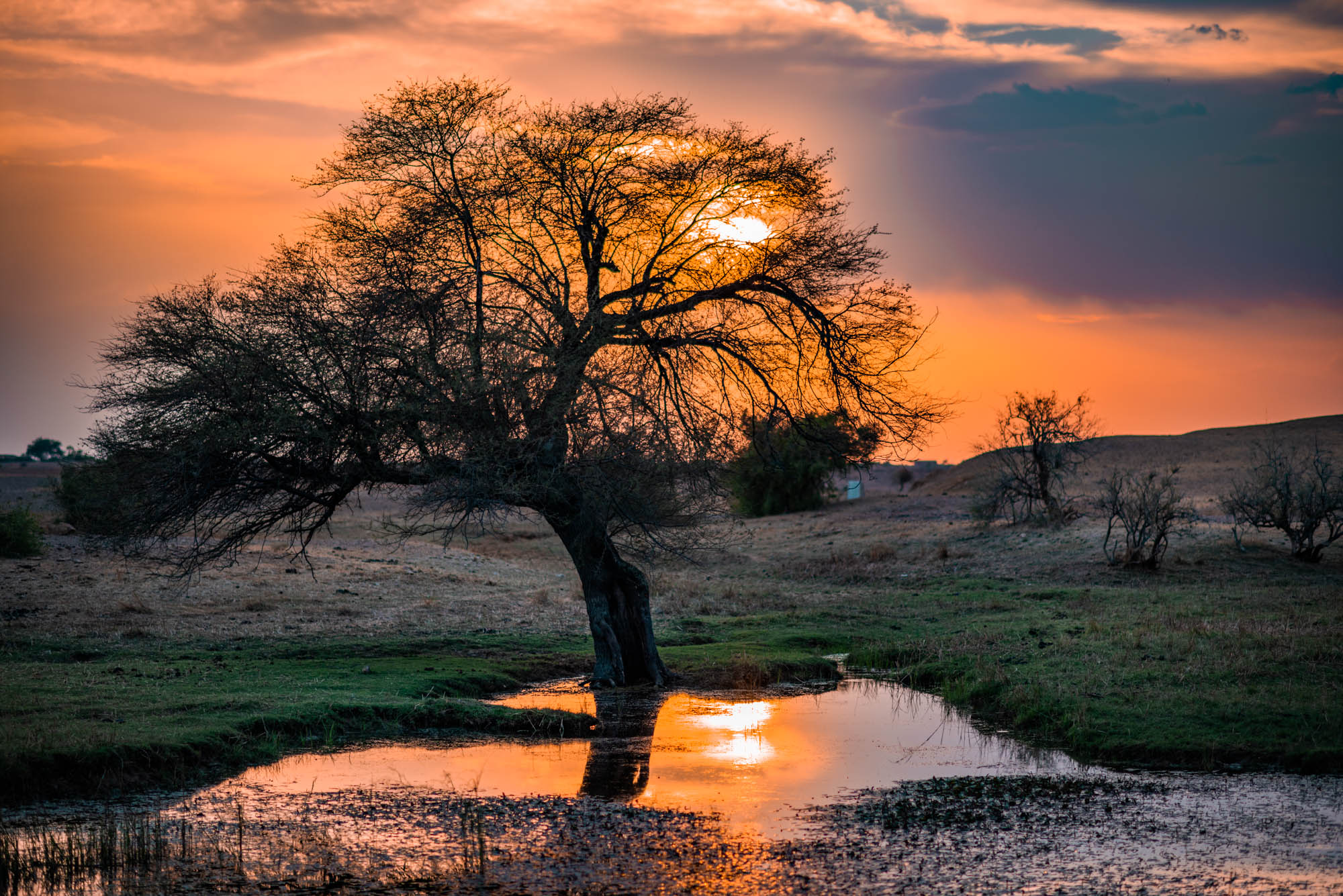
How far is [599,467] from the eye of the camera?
1791 cm

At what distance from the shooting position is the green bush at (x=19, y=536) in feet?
122

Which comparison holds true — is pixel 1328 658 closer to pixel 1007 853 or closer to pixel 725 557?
pixel 1007 853

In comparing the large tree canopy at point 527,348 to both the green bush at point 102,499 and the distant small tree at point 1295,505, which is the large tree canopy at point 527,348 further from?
the distant small tree at point 1295,505

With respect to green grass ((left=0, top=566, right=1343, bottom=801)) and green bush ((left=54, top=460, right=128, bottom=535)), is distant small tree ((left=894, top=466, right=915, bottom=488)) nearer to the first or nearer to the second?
green grass ((left=0, top=566, right=1343, bottom=801))

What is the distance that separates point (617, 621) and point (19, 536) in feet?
86.9

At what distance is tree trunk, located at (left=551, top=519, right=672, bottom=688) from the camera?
21.3 meters

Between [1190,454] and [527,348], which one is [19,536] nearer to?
[527,348]

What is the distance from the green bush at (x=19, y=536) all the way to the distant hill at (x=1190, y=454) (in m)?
61.4

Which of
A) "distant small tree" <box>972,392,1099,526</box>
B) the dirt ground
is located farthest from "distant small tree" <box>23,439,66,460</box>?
"distant small tree" <box>972,392,1099,526</box>

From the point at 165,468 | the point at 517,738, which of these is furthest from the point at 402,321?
the point at 517,738

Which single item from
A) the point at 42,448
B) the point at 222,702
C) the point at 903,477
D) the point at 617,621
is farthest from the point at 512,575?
the point at 42,448

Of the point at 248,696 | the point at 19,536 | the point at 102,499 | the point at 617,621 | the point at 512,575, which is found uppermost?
the point at 102,499

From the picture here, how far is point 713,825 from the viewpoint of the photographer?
39.0 feet

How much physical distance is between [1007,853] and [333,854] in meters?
6.64
